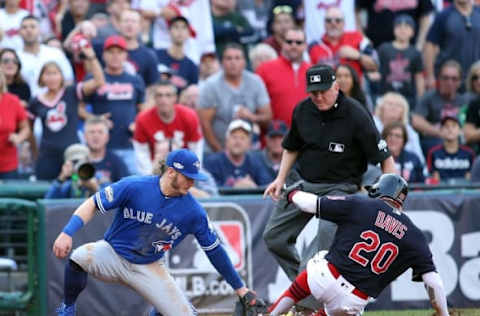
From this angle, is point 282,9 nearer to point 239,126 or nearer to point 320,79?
point 239,126

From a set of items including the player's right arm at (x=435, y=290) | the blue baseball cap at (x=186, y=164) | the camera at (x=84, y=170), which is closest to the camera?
the player's right arm at (x=435, y=290)

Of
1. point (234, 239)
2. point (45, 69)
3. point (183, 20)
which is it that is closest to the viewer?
point (234, 239)

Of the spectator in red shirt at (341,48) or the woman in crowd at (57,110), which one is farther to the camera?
the spectator in red shirt at (341,48)

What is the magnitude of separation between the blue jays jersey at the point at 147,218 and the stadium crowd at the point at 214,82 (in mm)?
2527

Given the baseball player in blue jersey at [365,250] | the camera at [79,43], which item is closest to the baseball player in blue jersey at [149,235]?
the baseball player in blue jersey at [365,250]

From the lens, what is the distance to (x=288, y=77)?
14008 mm

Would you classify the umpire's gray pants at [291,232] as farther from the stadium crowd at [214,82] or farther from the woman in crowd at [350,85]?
the stadium crowd at [214,82]

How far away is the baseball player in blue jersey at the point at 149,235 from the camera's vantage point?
8680 millimetres

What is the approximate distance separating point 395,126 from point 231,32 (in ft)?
12.9

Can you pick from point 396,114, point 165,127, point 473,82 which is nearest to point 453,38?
point 473,82

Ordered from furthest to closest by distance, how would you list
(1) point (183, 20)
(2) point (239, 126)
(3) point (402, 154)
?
1. (1) point (183, 20)
2. (3) point (402, 154)
3. (2) point (239, 126)

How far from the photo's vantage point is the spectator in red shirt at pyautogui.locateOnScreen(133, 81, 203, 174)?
42.1ft

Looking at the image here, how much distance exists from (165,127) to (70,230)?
A: 4.57 m

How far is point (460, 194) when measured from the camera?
11.6 m
